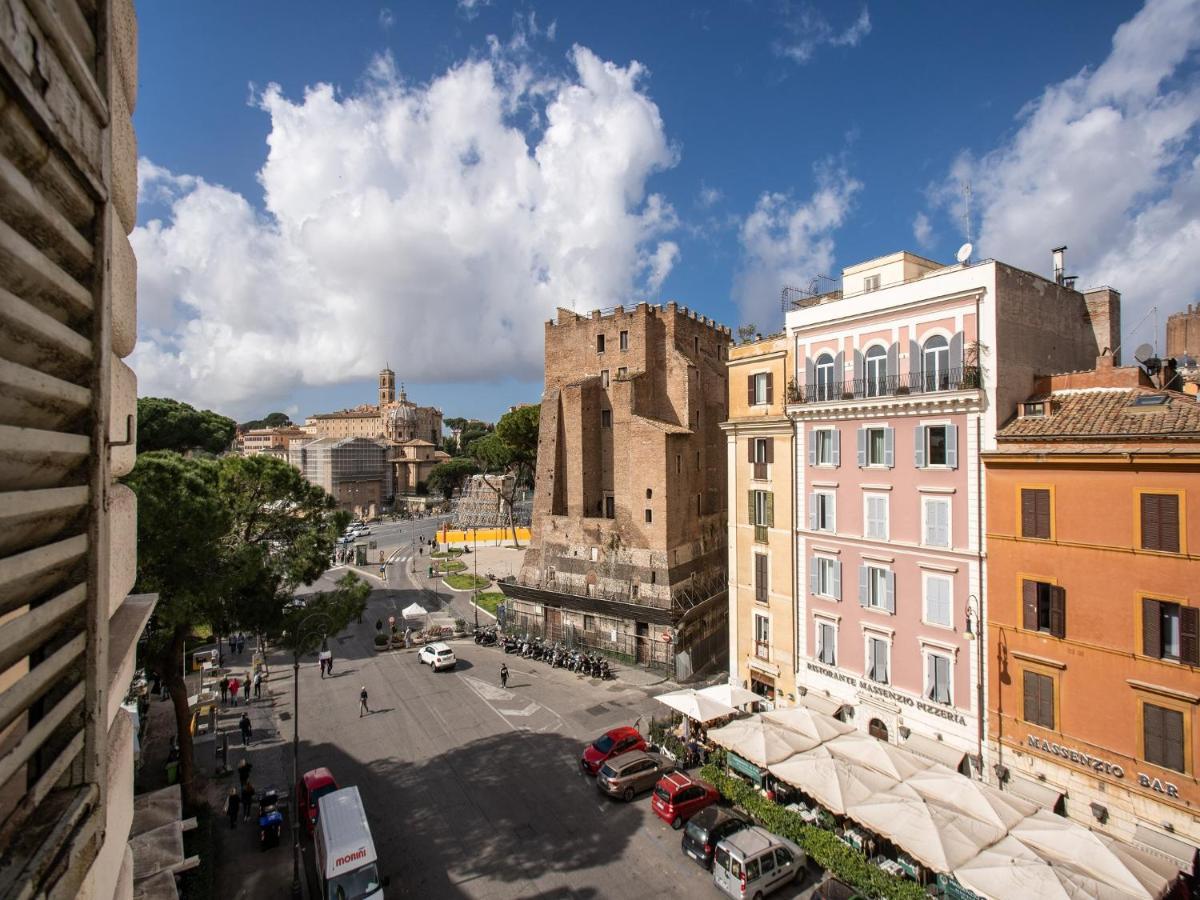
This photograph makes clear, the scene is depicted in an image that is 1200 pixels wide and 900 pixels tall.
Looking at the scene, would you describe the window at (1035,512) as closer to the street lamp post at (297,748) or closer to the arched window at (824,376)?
the arched window at (824,376)

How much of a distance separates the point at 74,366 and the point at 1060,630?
1952 cm

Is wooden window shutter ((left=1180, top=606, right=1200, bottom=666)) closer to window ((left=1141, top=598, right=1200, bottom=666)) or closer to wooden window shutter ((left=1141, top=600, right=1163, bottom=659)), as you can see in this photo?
window ((left=1141, top=598, right=1200, bottom=666))

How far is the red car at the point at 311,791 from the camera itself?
650 inches

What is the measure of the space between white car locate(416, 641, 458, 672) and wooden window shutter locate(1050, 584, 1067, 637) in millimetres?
23675

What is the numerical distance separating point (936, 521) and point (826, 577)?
428cm

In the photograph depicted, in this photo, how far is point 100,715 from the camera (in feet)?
9.76

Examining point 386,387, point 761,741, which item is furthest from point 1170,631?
point 386,387

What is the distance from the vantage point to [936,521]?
17.9 m

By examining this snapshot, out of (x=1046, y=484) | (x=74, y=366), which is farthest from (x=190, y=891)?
(x=1046, y=484)

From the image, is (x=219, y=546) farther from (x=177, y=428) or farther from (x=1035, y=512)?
(x=177, y=428)

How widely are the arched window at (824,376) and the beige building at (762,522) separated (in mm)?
1248

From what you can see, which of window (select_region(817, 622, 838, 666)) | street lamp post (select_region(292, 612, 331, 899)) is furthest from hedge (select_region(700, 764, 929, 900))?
street lamp post (select_region(292, 612, 331, 899))

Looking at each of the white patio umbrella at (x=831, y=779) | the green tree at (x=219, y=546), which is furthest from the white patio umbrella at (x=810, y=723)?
the green tree at (x=219, y=546)

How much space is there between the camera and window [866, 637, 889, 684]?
62.5 ft
